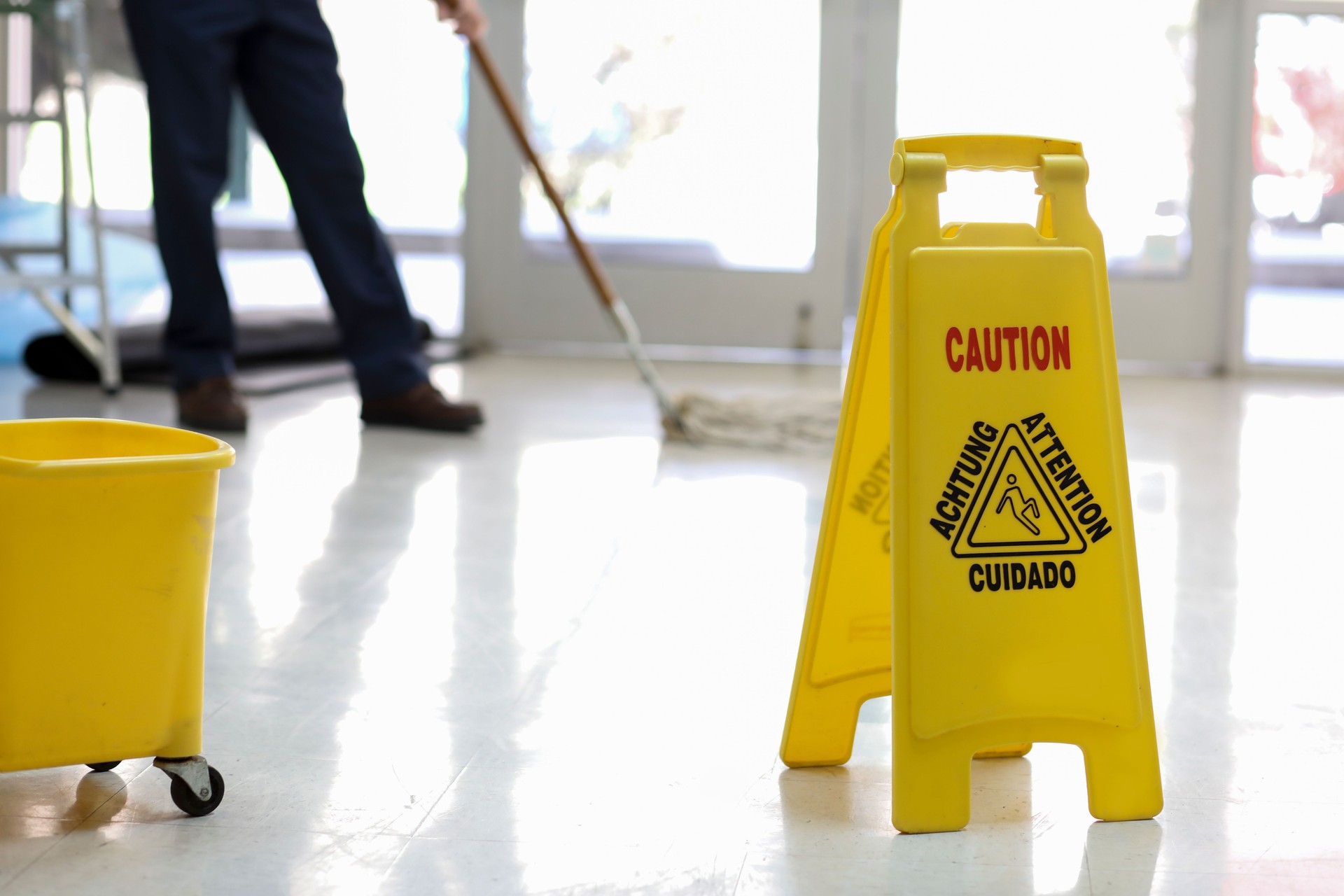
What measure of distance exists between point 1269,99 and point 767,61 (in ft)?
5.32

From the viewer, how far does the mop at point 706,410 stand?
2.78 m

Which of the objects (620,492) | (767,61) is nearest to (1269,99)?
(767,61)

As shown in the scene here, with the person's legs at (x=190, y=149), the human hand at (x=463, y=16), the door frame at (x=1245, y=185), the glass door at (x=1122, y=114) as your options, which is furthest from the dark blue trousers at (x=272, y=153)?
the door frame at (x=1245, y=185)

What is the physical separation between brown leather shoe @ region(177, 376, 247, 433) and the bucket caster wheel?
178 cm

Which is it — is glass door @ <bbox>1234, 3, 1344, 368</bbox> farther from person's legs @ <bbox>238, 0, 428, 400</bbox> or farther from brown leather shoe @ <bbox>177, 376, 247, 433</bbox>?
brown leather shoe @ <bbox>177, 376, 247, 433</bbox>

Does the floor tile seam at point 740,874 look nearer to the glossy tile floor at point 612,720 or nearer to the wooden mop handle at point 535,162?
the glossy tile floor at point 612,720

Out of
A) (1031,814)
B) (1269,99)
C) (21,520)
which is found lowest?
(1031,814)

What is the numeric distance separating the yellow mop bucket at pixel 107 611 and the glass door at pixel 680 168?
371cm

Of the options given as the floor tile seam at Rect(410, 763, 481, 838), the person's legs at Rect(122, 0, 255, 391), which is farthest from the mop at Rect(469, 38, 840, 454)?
the floor tile seam at Rect(410, 763, 481, 838)

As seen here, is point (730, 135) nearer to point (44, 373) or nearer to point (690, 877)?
point (44, 373)

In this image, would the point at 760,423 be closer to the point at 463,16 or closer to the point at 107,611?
the point at 463,16

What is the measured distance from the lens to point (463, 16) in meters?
2.78

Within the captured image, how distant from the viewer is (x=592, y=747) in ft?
3.89

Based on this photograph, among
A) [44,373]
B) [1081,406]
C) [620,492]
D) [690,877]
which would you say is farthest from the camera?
[44,373]
